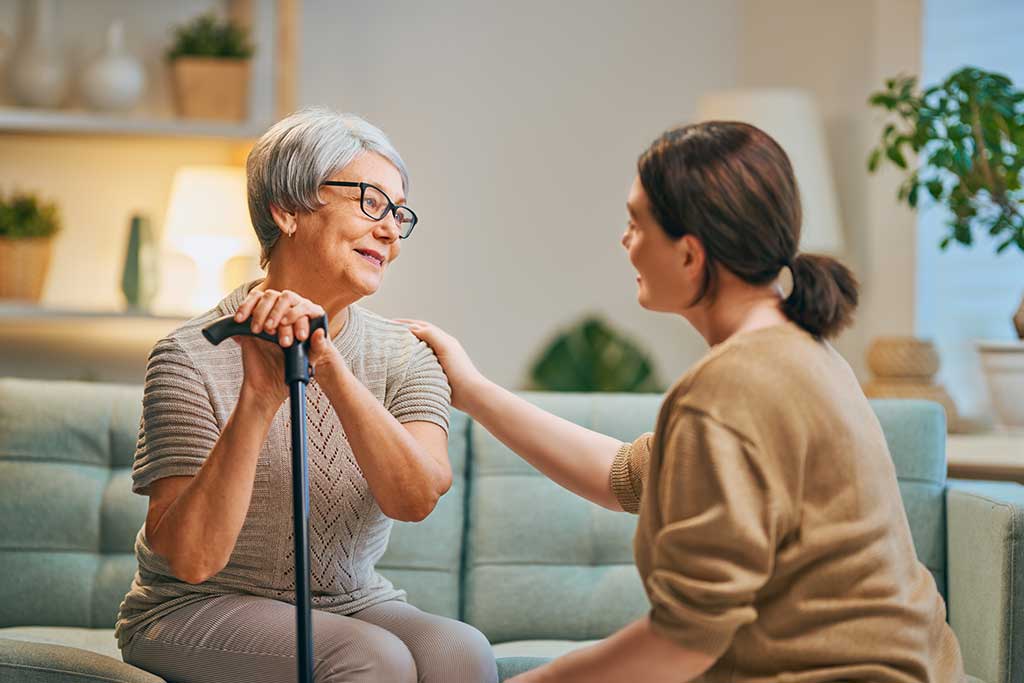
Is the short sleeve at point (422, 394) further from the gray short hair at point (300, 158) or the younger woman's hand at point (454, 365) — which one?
the gray short hair at point (300, 158)

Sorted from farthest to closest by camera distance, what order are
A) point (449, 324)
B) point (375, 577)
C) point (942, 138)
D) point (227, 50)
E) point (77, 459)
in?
point (449, 324) < point (227, 50) < point (942, 138) < point (77, 459) < point (375, 577)

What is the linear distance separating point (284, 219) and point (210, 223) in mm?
1427

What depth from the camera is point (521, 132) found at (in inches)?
144

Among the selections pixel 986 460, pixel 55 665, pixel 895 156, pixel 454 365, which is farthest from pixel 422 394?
pixel 895 156

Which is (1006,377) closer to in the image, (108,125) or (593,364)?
(593,364)

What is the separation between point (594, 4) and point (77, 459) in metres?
2.25

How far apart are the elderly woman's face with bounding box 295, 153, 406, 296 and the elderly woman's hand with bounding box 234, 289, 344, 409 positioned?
223 millimetres

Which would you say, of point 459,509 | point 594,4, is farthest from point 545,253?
point 459,509

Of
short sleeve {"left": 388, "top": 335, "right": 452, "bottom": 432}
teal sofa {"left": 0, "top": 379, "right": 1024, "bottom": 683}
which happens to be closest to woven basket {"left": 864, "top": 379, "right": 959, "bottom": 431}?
teal sofa {"left": 0, "top": 379, "right": 1024, "bottom": 683}

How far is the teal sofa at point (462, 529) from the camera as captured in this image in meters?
2.08

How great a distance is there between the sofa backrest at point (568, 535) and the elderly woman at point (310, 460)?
36 centimetres

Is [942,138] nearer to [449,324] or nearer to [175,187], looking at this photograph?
[449,324]

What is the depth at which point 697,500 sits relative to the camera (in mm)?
1134

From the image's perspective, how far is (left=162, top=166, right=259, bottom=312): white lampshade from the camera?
302cm
